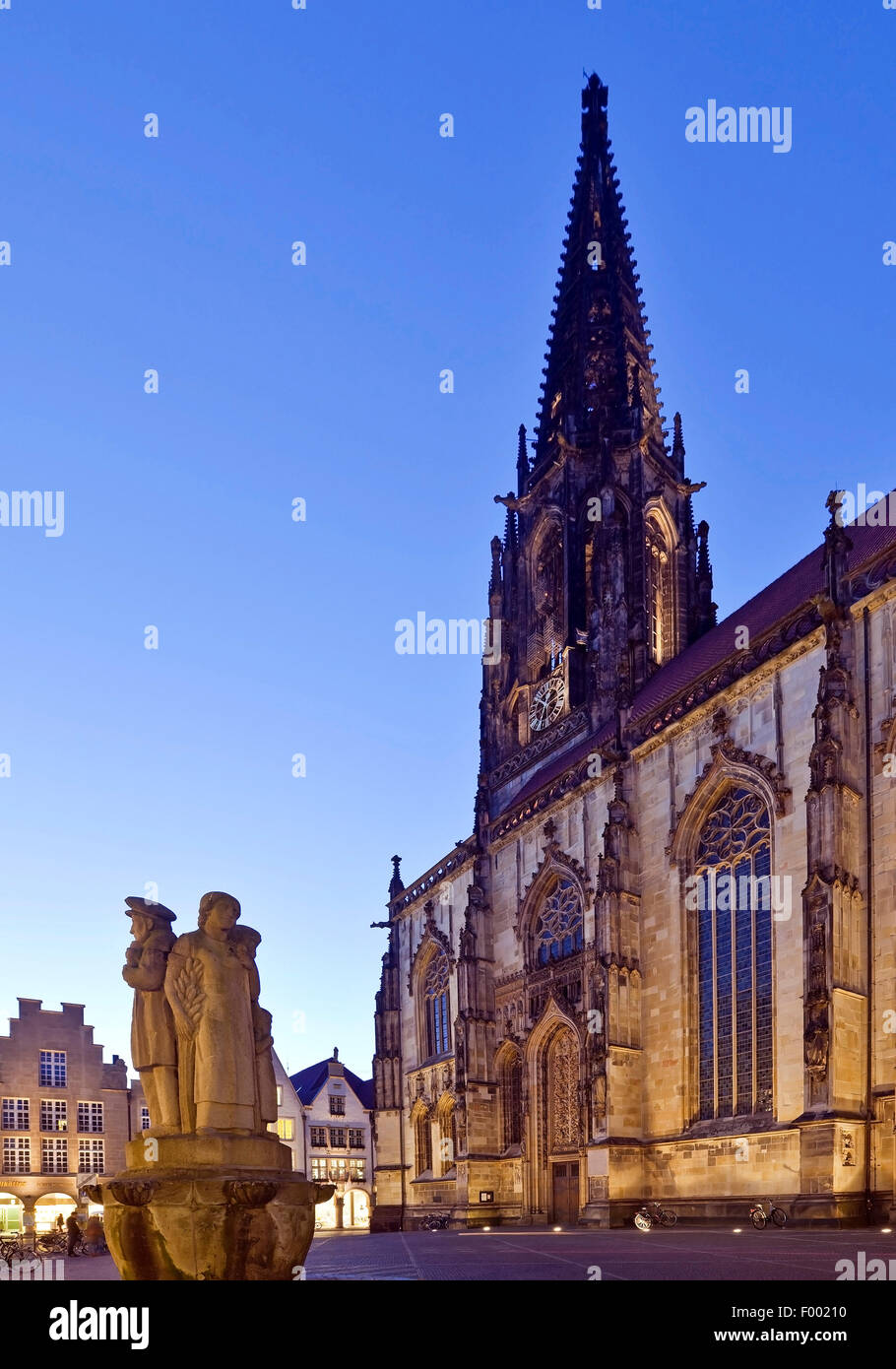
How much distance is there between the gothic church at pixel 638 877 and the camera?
22.2 m

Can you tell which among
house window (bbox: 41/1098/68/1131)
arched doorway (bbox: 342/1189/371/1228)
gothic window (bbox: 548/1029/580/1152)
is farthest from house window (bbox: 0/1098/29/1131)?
gothic window (bbox: 548/1029/580/1152)

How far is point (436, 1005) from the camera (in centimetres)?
4191

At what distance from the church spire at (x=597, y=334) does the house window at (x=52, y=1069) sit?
107 ft

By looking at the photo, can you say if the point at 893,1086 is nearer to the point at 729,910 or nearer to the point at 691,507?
the point at 729,910

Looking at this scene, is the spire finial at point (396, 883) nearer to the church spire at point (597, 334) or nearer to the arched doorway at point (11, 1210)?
the church spire at point (597, 334)

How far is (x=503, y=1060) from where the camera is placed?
3619 centimetres

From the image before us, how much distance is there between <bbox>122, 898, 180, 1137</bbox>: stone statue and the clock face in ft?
104

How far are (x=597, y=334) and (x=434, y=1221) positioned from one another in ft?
108

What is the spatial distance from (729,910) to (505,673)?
66.0ft

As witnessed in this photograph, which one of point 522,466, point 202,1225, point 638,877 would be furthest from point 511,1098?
point 202,1225

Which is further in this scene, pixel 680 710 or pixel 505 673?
pixel 505 673

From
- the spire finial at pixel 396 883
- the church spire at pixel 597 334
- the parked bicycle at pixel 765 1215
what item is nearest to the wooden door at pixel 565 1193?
the parked bicycle at pixel 765 1215
